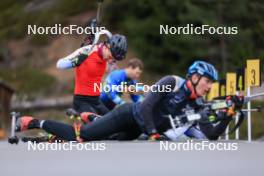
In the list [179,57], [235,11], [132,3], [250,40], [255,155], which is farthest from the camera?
[132,3]

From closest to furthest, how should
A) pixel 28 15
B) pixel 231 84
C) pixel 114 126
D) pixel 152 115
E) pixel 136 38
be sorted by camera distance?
pixel 114 126, pixel 152 115, pixel 231 84, pixel 136 38, pixel 28 15

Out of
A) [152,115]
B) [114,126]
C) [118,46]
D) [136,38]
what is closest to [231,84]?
[118,46]

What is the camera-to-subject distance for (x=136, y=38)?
123ft

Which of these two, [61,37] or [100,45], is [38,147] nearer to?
[100,45]

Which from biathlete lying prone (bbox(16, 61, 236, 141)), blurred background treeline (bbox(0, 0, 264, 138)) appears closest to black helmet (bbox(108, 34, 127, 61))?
biathlete lying prone (bbox(16, 61, 236, 141))

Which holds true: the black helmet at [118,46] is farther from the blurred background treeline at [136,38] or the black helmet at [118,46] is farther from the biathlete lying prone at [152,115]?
the blurred background treeline at [136,38]

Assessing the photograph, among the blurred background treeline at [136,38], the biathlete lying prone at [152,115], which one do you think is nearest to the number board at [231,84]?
the blurred background treeline at [136,38]

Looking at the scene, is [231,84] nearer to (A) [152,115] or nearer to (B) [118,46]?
(B) [118,46]

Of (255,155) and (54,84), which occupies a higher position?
(54,84)

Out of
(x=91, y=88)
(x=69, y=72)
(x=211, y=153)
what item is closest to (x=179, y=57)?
(x=69, y=72)

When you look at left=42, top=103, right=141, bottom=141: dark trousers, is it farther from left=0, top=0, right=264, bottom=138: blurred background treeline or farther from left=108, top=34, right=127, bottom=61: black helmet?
left=0, top=0, right=264, bottom=138: blurred background treeline

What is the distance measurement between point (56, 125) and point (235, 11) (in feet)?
71.1

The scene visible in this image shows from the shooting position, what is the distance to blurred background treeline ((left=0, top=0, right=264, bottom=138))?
98.6 feet

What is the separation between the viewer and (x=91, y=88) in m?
11.1
